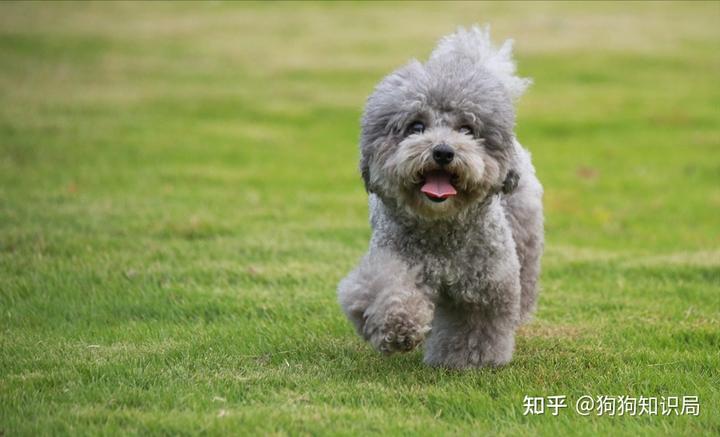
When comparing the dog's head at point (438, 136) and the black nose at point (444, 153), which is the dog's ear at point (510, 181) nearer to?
the dog's head at point (438, 136)

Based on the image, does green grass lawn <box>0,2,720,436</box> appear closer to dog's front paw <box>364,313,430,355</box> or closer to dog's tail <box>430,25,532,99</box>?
dog's front paw <box>364,313,430,355</box>

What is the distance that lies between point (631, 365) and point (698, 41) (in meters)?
28.9

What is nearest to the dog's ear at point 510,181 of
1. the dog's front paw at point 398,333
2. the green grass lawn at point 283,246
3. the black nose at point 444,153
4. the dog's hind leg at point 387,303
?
the black nose at point 444,153

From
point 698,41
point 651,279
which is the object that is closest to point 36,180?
point 651,279

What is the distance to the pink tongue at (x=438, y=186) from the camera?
266 inches

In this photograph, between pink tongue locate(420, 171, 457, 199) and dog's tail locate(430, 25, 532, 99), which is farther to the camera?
dog's tail locate(430, 25, 532, 99)

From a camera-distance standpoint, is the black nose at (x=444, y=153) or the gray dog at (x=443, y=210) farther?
the gray dog at (x=443, y=210)

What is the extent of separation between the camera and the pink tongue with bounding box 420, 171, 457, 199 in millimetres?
6758

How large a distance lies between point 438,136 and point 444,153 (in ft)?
0.46

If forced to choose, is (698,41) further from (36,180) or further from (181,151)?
(36,180)

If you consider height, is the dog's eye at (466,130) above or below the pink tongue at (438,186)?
above

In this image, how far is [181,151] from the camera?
62.3 ft

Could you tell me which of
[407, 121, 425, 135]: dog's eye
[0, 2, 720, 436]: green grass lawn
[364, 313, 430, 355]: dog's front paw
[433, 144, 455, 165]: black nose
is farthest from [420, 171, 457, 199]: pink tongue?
[0, 2, 720, 436]: green grass lawn

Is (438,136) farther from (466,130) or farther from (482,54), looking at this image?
(482,54)
